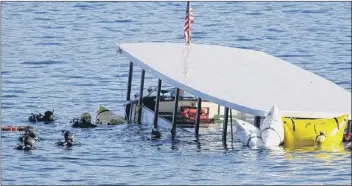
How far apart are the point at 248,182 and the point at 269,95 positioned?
7252mm

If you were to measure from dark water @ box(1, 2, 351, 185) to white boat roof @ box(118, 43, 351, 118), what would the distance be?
1.65 meters

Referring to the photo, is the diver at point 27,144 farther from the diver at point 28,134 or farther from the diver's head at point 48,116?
the diver's head at point 48,116

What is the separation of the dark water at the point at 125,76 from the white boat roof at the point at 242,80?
1.65 meters

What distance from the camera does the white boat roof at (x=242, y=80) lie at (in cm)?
4909

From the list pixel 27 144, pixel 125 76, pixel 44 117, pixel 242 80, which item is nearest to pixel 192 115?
pixel 242 80

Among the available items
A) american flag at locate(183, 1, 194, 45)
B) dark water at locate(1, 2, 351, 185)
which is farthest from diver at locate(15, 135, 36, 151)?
american flag at locate(183, 1, 194, 45)

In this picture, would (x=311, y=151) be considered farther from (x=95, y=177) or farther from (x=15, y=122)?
(x=15, y=122)

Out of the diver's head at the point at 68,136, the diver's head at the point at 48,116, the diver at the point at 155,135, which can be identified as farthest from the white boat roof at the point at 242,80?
the diver's head at the point at 68,136

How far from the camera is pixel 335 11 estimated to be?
385ft

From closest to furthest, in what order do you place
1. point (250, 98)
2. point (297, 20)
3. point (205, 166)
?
point (205, 166) < point (250, 98) < point (297, 20)

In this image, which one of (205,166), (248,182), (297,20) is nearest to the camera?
(248,182)

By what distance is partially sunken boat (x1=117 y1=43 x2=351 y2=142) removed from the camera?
4947 centimetres

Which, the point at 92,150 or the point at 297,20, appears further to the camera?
the point at 297,20

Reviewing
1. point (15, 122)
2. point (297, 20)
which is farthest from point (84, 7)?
point (15, 122)
